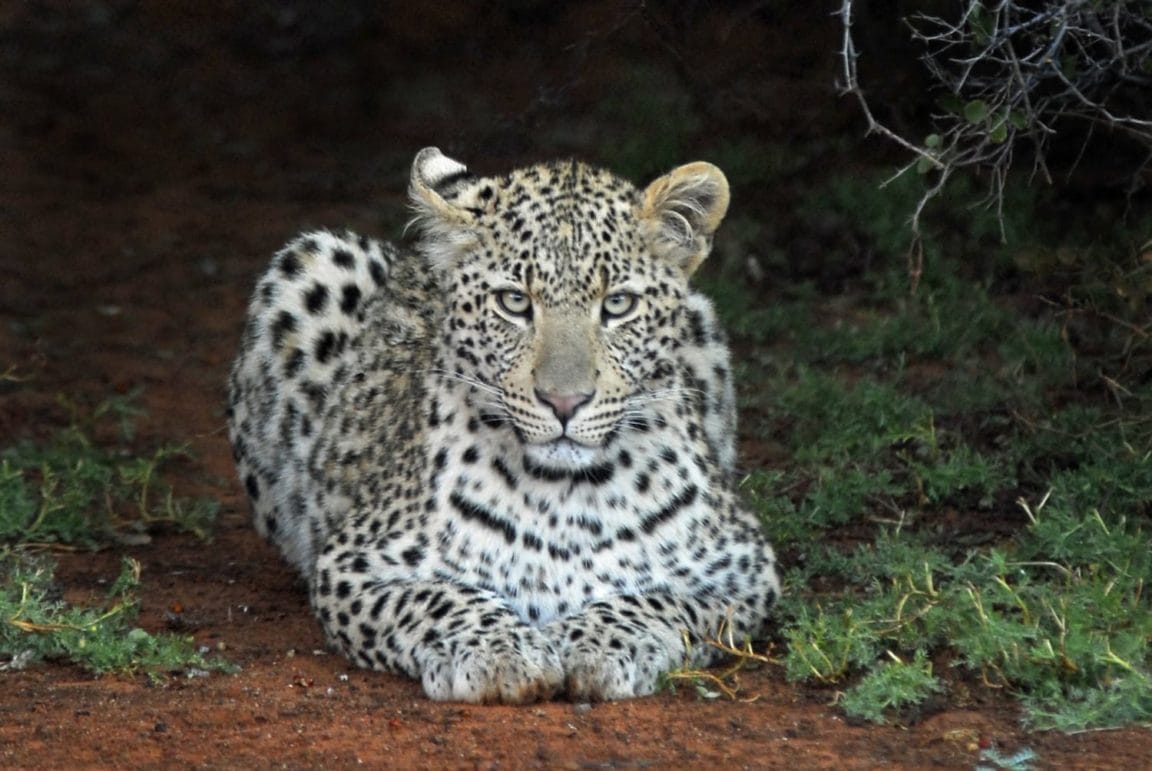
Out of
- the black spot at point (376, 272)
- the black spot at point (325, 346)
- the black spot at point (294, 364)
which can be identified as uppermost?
the black spot at point (376, 272)

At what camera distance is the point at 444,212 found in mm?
7043

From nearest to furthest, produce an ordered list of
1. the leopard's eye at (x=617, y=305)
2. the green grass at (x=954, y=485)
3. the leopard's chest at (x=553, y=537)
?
1. the green grass at (x=954, y=485)
2. the leopard's eye at (x=617, y=305)
3. the leopard's chest at (x=553, y=537)

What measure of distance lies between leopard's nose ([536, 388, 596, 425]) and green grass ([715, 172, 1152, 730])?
3.54 feet

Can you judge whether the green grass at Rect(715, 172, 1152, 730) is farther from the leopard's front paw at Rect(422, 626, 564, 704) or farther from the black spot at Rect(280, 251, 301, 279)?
the black spot at Rect(280, 251, 301, 279)

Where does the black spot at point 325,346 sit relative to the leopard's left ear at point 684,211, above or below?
below

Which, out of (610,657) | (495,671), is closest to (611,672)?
(610,657)

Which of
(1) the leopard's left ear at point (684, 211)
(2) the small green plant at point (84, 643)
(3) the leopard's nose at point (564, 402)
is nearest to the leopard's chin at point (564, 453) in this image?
(3) the leopard's nose at point (564, 402)

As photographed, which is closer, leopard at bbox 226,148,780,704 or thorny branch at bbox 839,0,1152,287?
leopard at bbox 226,148,780,704

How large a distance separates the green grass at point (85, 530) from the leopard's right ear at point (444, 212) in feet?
5.45

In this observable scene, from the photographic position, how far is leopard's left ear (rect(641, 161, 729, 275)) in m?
7.00

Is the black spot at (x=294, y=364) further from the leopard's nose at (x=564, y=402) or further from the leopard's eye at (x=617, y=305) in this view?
the leopard's nose at (x=564, y=402)

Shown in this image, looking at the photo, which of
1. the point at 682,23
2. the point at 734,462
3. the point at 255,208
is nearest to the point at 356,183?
the point at 255,208

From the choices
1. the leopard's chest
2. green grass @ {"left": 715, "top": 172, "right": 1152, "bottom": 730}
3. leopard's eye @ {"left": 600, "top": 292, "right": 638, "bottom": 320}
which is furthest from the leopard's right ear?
green grass @ {"left": 715, "top": 172, "right": 1152, "bottom": 730}

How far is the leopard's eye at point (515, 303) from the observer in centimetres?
676
